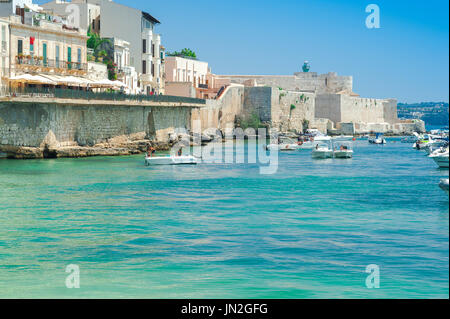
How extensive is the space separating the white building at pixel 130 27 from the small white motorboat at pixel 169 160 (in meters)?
18.0

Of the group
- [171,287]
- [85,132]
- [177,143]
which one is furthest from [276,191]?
[177,143]

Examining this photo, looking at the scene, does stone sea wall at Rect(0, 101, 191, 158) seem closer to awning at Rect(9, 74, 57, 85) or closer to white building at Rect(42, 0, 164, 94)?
awning at Rect(9, 74, 57, 85)

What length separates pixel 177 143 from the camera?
44938 millimetres

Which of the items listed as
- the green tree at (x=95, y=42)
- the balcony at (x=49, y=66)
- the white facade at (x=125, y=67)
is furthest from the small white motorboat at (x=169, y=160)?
the green tree at (x=95, y=42)

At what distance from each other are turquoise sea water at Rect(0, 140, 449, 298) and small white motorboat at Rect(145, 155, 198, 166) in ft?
15.9

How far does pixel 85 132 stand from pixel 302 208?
19.7 m

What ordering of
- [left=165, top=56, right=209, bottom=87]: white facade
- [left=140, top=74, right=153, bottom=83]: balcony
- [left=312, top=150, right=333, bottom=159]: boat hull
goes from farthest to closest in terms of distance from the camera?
[left=165, top=56, right=209, bottom=87]: white facade
[left=140, top=74, right=153, bottom=83]: balcony
[left=312, top=150, right=333, bottom=159]: boat hull

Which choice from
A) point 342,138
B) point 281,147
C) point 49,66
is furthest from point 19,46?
point 342,138

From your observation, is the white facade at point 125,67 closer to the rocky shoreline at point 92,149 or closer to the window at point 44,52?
the rocky shoreline at point 92,149

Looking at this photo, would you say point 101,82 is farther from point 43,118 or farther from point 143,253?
point 143,253

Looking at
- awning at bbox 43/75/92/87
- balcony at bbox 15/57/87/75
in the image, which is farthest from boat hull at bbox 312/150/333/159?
balcony at bbox 15/57/87/75

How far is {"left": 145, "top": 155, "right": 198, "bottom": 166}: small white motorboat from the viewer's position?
32531 mm

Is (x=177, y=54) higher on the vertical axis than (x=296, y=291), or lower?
higher

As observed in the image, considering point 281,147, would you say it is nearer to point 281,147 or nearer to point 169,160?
point 281,147
